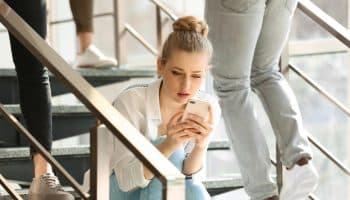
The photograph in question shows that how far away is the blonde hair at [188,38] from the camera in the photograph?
6.47ft

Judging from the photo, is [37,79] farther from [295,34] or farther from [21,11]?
[295,34]

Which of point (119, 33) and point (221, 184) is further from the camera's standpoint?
point (119, 33)

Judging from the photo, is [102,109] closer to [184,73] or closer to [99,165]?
[99,165]

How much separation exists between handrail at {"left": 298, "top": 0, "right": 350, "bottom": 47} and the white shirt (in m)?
0.50

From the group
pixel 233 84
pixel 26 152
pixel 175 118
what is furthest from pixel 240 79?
pixel 26 152

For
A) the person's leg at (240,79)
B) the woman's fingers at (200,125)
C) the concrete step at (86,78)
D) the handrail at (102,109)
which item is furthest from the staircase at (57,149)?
the handrail at (102,109)

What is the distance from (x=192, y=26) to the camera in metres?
2.00

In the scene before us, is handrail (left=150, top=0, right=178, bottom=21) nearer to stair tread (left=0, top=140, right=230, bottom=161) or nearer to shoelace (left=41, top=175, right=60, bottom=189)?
stair tread (left=0, top=140, right=230, bottom=161)

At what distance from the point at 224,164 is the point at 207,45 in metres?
1.95

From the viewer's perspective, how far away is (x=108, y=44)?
430 cm

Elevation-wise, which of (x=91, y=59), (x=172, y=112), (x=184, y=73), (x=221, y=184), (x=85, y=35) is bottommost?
(x=221, y=184)

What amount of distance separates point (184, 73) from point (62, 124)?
101 centimetres

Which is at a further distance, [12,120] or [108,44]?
[108,44]

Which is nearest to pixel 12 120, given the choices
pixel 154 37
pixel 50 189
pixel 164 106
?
pixel 50 189
